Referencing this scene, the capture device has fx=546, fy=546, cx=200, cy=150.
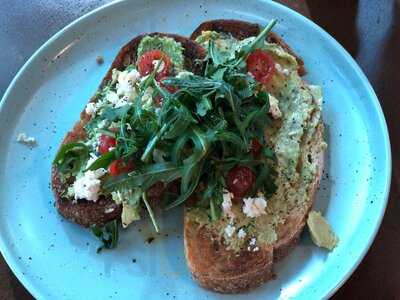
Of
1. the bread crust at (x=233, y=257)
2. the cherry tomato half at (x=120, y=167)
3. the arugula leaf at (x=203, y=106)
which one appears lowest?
the bread crust at (x=233, y=257)

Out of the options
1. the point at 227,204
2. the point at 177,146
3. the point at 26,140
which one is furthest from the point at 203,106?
the point at 26,140

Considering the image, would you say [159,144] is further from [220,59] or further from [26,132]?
[26,132]

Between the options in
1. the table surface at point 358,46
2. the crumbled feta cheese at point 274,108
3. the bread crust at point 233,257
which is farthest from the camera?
the crumbled feta cheese at point 274,108

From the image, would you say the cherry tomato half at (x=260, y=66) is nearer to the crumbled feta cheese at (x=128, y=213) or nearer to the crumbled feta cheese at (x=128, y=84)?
the crumbled feta cheese at (x=128, y=84)

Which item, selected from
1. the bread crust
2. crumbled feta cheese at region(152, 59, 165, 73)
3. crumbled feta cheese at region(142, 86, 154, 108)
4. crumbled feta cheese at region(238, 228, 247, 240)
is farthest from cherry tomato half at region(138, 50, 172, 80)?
crumbled feta cheese at region(238, 228, 247, 240)

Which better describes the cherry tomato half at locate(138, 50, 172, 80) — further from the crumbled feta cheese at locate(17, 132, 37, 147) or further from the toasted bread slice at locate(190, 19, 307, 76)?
the crumbled feta cheese at locate(17, 132, 37, 147)

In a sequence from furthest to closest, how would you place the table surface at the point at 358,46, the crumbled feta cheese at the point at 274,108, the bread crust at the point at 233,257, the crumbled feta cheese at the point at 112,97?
1. the crumbled feta cheese at the point at 112,97
2. the crumbled feta cheese at the point at 274,108
3. the table surface at the point at 358,46
4. the bread crust at the point at 233,257

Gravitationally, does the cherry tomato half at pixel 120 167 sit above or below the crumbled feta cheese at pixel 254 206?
above

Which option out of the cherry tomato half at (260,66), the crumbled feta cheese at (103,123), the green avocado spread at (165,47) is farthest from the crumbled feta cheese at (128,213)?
the cherry tomato half at (260,66)
